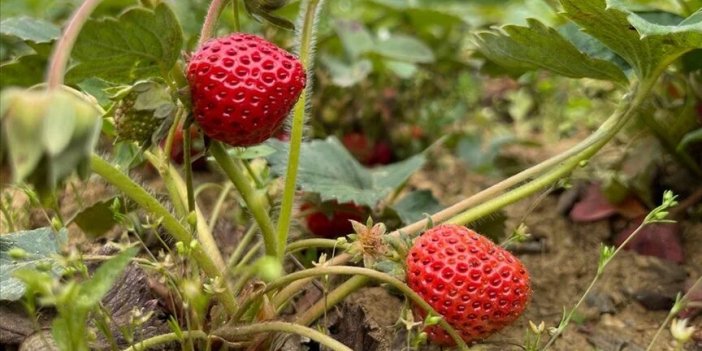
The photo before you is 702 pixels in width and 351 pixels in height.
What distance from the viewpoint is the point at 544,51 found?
5.07 feet

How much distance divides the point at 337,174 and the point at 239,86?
0.59m

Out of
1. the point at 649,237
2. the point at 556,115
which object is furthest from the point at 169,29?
the point at 556,115

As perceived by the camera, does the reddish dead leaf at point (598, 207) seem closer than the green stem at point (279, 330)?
No

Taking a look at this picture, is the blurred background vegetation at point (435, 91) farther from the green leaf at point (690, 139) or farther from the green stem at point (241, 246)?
the green stem at point (241, 246)

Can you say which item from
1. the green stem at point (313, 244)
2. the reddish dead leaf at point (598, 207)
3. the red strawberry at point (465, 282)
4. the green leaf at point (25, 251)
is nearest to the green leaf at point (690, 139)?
the reddish dead leaf at point (598, 207)

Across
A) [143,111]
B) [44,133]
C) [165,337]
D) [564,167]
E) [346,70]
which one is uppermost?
[44,133]

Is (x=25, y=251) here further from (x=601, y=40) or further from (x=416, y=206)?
(x=601, y=40)

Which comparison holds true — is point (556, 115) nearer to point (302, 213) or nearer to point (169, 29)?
point (302, 213)

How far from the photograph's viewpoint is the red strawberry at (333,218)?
1.78 m

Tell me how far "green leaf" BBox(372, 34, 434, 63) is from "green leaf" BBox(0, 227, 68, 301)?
130cm

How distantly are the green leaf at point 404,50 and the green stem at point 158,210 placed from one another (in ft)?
4.04

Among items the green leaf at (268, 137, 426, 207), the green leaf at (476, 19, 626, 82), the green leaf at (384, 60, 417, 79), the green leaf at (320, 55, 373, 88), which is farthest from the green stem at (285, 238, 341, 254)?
the green leaf at (384, 60, 417, 79)

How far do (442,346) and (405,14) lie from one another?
1.62 m

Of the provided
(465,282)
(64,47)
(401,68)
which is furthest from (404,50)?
(64,47)
